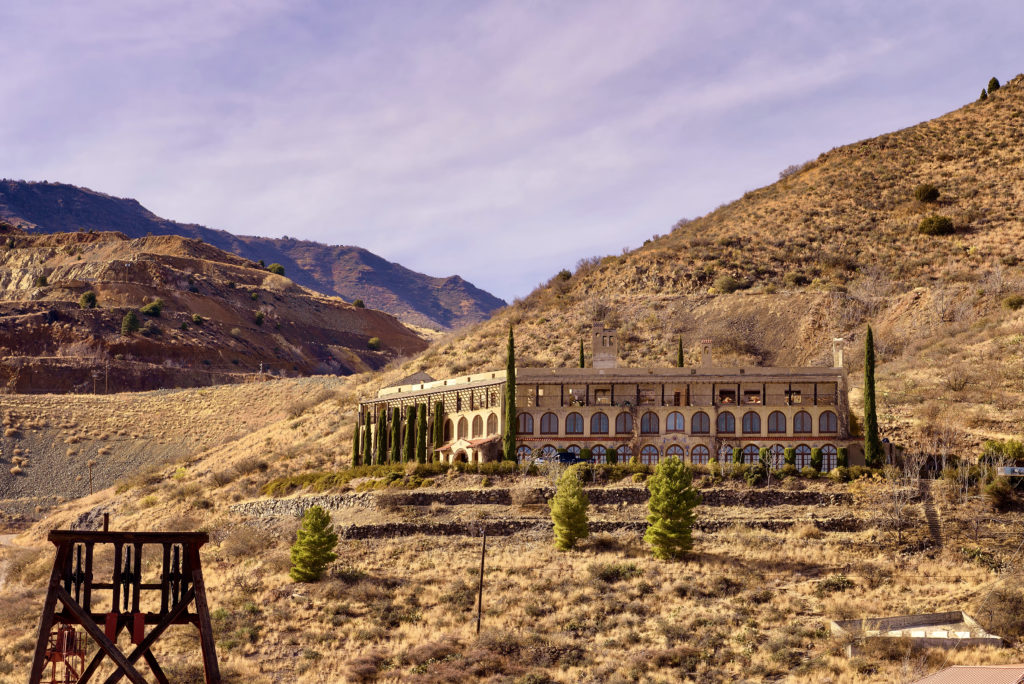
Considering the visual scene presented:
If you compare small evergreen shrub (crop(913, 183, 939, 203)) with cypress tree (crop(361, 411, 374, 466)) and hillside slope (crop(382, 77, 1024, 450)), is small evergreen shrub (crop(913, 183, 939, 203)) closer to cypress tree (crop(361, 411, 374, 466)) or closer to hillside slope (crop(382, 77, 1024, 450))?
hillside slope (crop(382, 77, 1024, 450))

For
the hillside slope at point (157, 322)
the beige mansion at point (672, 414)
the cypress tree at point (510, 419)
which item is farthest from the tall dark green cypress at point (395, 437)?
the hillside slope at point (157, 322)

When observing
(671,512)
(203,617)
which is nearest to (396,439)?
(671,512)

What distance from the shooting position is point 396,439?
68562 mm

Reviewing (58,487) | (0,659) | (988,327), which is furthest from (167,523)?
(988,327)

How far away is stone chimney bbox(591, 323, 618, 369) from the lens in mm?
68838

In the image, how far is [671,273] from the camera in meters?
112

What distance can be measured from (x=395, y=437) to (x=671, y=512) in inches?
912

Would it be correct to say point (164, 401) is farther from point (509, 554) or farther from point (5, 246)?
point (5, 246)

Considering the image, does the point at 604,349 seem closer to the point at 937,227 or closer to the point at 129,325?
the point at 937,227

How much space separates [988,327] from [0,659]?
67.8 meters

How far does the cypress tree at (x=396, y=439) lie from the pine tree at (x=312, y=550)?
54.3 feet

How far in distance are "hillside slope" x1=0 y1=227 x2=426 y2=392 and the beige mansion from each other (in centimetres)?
7921

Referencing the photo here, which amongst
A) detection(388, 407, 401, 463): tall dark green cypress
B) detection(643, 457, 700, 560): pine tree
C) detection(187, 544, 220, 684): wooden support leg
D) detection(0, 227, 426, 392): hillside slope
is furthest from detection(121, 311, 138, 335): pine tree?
detection(187, 544, 220, 684): wooden support leg

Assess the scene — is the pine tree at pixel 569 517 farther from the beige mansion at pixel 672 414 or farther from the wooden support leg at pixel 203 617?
the wooden support leg at pixel 203 617
